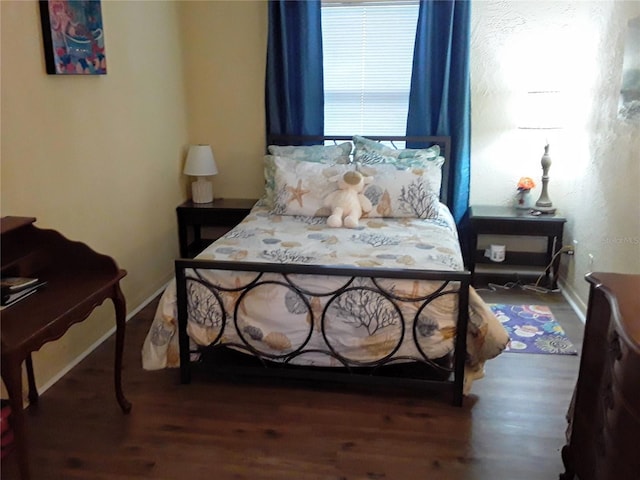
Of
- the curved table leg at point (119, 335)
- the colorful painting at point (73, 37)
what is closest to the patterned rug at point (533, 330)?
the curved table leg at point (119, 335)

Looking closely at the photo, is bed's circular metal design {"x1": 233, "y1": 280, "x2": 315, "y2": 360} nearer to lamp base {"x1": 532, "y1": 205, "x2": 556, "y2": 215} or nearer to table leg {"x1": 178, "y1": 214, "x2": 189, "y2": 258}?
table leg {"x1": 178, "y1": 214, "x2": 189, "y2": 258}

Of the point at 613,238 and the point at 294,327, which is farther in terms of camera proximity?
the point at 613,238

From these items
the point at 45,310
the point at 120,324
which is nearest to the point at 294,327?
the point at 120,324

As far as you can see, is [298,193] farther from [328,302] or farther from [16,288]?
[16,288]

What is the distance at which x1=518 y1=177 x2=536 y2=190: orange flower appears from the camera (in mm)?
3910

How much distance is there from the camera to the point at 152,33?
3.62 m

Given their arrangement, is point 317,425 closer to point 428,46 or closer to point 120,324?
point 120,324

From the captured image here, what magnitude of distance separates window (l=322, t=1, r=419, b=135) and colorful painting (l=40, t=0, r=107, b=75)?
5.40 ft

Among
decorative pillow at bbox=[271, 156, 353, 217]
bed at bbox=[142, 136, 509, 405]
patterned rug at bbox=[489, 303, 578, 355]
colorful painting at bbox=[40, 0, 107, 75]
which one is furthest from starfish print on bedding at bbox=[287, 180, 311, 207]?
patterned rug at bbox=[489, 303, 578, 355]

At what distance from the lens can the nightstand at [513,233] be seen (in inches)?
149

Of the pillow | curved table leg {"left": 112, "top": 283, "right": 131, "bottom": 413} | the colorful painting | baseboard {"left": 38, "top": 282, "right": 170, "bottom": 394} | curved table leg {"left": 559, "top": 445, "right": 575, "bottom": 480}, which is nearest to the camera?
curved table leg {"left": 559, "top": 445, "right": 575, "bottom": 480}

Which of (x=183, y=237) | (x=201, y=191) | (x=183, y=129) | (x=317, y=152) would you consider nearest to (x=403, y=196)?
(x=317, y=152)

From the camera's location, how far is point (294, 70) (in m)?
4.00

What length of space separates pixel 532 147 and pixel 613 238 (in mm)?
1066
